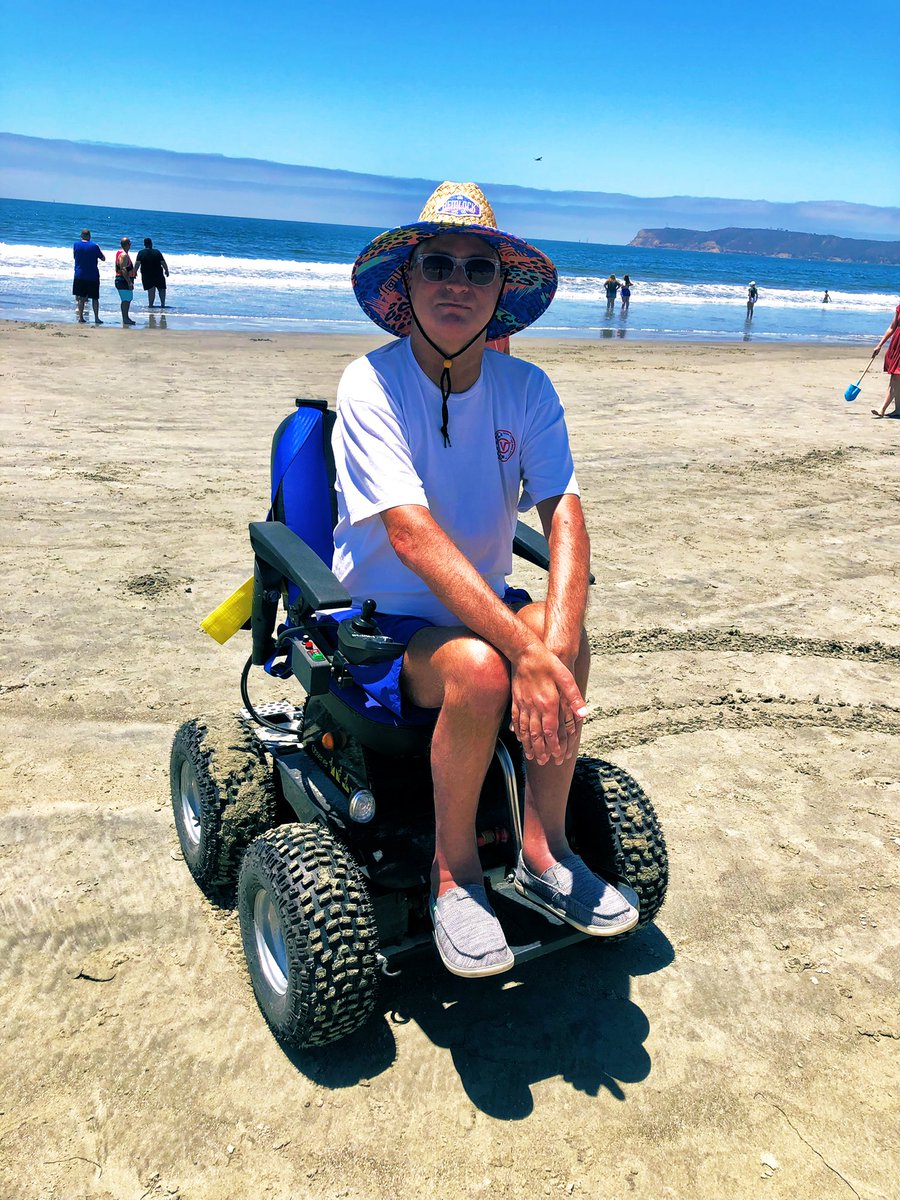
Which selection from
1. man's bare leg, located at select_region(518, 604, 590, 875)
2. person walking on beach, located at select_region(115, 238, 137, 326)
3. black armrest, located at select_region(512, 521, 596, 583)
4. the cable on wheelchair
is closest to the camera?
man's bare leg, located at select_region(518, 604, 590, 875)

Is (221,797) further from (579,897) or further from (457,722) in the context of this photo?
(579,897)

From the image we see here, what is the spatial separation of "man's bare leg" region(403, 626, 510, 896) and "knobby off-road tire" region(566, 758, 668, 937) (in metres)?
0.48

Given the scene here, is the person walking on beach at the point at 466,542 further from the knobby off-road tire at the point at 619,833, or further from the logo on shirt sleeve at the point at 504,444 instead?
the knobby off-road tire at the point at 619,833

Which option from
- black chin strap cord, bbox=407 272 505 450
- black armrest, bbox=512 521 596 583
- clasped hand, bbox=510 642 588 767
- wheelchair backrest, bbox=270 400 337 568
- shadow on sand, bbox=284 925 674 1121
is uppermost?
black chin strap cord, bbox=407 272 505 450

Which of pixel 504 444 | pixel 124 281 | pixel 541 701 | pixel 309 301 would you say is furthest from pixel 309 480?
pixel 309 301

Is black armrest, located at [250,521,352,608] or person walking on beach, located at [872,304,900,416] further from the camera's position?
person walking on beach, located at [872,304,900,416]

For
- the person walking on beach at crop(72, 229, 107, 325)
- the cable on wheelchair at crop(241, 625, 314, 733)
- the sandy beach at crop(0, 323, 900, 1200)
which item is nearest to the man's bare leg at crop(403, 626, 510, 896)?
the cable on wheelchair at crop(241, 625, 314, 733)

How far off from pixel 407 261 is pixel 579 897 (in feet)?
5.88

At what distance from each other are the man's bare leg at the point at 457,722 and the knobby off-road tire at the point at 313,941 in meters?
0.22

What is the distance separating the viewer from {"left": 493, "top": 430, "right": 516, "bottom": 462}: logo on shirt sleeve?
8.50 feet

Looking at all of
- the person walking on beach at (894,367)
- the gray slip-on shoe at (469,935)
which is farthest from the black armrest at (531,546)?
the person walking on beach at (894,367)

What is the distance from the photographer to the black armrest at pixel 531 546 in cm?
287

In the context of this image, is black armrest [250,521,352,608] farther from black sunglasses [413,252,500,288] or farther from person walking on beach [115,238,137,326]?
person walking on beach [115,238,137,326]

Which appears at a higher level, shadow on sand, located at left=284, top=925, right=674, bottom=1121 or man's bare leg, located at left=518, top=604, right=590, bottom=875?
man's bare leg, located at left=518, top=604, right=590, bottom=875
